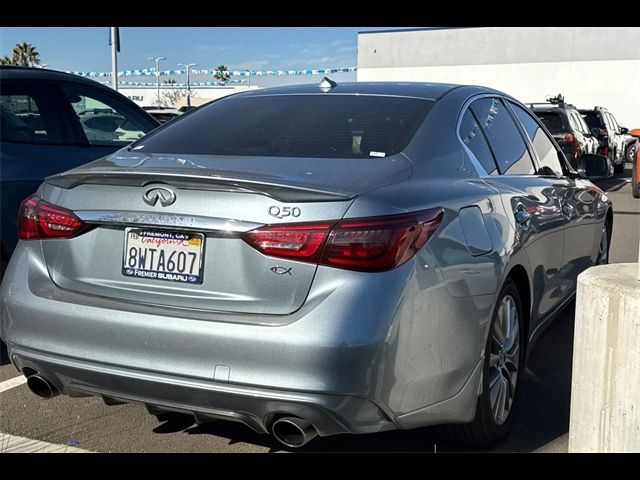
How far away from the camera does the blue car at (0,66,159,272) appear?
15.6 ft

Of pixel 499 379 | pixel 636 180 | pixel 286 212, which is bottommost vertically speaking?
pixel 636 180

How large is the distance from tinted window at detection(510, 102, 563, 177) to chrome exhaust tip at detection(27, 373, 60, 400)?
2936mm

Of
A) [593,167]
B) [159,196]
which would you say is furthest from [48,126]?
[593,167]

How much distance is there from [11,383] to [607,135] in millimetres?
17122

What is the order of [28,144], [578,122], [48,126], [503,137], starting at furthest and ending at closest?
[578,122], [48,126], [28,144], [503,137]

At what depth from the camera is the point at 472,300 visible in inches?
118

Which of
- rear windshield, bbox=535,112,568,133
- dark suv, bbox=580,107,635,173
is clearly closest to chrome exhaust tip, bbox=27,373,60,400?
rear windshield, bbox=535,112,568,133

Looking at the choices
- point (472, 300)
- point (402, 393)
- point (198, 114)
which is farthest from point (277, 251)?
point (198, 114)

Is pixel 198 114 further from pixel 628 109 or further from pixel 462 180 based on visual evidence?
pixel 628 109

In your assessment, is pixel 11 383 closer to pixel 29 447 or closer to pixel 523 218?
pixel 29 447

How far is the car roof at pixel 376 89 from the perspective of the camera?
3756 mm

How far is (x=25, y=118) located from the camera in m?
5.13

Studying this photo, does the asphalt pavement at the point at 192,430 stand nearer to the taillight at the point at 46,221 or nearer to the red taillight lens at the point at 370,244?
the taillight at the point at 46,221
